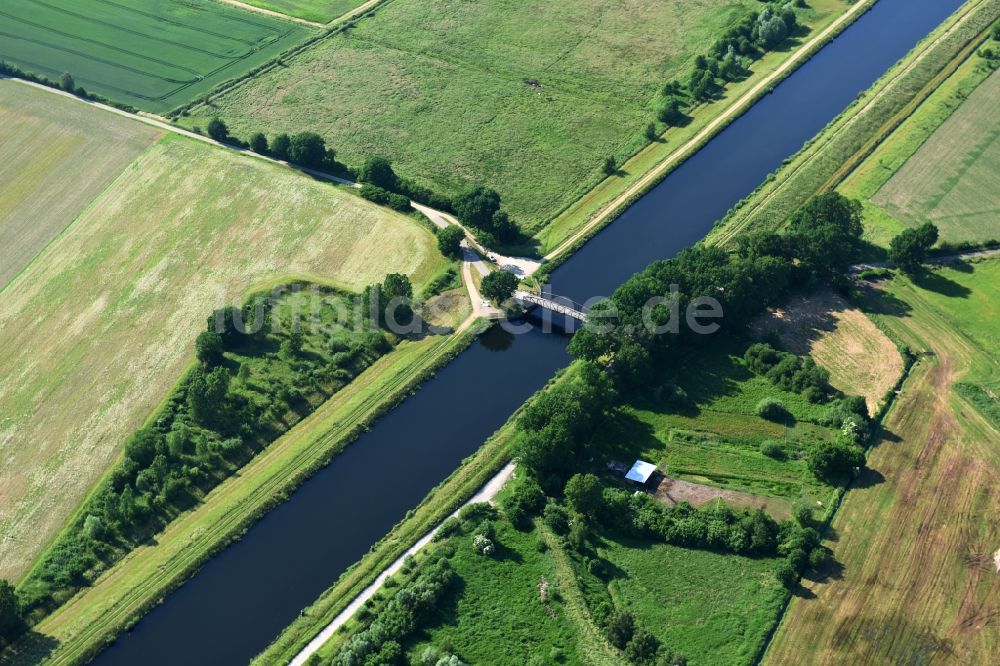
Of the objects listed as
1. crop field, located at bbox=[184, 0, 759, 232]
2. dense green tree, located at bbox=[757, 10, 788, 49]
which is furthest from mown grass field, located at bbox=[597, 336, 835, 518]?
dense green tree, located at bbox=[757, 10, 788, 49]

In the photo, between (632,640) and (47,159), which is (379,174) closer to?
(47,159)

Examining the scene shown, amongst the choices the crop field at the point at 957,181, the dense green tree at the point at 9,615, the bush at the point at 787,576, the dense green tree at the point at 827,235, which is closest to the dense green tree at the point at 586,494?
the bush at the point at 787,576

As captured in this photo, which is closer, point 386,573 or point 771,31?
point 386,573

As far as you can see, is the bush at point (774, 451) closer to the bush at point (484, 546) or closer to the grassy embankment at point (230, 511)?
the grassy embankment at point (230, 511)

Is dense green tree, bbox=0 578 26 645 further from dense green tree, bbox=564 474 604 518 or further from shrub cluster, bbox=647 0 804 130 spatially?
shrub cluster, bbox=647 0 804 130

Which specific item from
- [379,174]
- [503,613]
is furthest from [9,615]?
[379,174]
